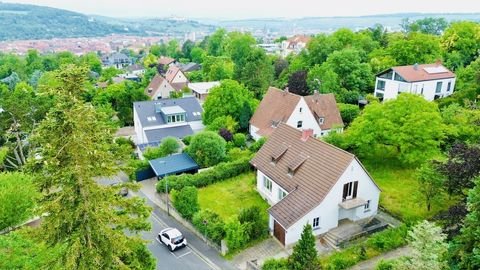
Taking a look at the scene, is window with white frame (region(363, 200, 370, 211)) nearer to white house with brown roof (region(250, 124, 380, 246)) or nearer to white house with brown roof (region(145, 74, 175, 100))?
white house with brown roof (region(250, 124, 380, 246))

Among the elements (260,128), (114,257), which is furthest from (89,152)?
(260,128)

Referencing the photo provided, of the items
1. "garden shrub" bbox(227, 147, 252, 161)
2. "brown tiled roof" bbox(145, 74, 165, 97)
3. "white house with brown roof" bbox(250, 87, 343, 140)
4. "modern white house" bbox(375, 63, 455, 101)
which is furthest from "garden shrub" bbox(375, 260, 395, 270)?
"brown tiled roof" bbox(145, 74, 165, 97)

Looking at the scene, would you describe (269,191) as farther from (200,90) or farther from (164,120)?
(200,90)

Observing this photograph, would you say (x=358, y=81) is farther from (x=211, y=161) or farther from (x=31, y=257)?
(x=31, y=257)

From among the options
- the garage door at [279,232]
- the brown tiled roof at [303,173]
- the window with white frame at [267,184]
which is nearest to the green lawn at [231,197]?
the window with white frame at [267,184]

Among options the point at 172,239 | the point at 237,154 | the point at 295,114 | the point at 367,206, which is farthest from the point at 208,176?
the point at 367,206

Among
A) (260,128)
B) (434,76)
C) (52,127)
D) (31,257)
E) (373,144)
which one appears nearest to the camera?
(52,127)

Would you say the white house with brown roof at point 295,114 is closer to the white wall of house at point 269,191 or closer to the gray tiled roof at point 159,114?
the gray tiled roof at point 159,114
